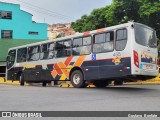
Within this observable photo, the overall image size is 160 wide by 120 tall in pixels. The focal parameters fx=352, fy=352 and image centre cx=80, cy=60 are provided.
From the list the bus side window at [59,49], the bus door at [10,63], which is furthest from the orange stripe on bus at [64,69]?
the bus door at [10,63]

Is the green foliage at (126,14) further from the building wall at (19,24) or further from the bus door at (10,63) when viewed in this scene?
the building wall at (19,24)

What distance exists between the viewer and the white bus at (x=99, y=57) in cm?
1571

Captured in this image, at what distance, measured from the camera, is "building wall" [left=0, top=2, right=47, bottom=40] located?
46.9 m

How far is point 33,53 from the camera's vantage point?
22797mm

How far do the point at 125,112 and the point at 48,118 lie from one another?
2.06 m

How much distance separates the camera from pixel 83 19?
38938mm

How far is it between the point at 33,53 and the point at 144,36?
8828 millimetres

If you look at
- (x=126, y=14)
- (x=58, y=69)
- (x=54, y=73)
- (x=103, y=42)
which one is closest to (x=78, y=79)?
(x=58, y=69)

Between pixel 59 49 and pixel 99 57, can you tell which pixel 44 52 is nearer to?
pixel 59 49

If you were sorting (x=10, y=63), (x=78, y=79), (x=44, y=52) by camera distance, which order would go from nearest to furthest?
(x=78, y=79), (x=44, y=52), (x=10, y=63)

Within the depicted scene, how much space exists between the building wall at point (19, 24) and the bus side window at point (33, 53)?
24457 millimetres

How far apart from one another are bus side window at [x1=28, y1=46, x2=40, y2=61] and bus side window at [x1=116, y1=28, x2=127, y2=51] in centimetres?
735

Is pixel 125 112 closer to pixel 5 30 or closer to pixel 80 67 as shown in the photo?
pixel 80 67

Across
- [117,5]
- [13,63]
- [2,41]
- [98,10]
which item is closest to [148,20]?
[117,5]
